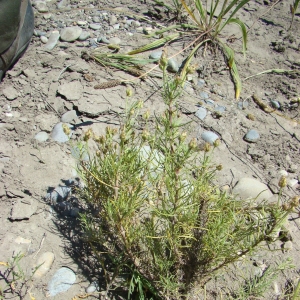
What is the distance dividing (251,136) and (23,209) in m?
1.40

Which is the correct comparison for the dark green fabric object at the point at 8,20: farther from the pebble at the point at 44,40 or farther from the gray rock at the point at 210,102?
the gray rock at the point at 210,102

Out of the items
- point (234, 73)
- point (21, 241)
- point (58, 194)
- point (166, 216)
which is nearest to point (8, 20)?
point (58, 194)

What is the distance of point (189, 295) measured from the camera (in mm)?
1652

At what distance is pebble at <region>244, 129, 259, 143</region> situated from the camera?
251cm

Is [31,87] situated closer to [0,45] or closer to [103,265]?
[0,45]

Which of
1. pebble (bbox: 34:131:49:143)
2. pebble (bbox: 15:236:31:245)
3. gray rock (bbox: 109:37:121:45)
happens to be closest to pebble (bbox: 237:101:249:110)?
gray rock (bbox: 109:37:121:45)

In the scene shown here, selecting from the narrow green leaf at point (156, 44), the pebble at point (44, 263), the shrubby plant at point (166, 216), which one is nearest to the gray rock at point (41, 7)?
the narrow green leaf at point (156, 44)

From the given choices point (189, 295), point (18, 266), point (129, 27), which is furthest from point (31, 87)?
point (189, 295)

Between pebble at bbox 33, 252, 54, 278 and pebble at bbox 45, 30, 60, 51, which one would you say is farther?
pebble at bbox 45, 30, 60, 51

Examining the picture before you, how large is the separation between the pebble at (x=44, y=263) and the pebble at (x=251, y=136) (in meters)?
1.35

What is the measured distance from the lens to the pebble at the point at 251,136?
2512 mm

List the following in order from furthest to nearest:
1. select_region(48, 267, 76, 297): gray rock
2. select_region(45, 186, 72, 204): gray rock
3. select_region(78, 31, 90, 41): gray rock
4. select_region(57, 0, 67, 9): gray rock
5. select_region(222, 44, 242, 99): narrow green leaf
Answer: select_region(57, 0, 67, 9): gray rock → select_region(78, 31, 90, 41): gray rock → select_region(222, 44, 242, 99): narrow green leaf → select_region(45, 186, 72, 204): gray rock → select_region(48, 267, 76, 297): gray rock

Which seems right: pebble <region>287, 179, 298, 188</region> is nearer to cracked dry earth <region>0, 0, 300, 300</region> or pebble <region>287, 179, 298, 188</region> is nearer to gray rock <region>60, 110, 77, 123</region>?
cracked dry earth <region>0, 0, 300, 300</region>

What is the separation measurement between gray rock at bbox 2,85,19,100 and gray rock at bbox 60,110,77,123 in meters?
0.36
